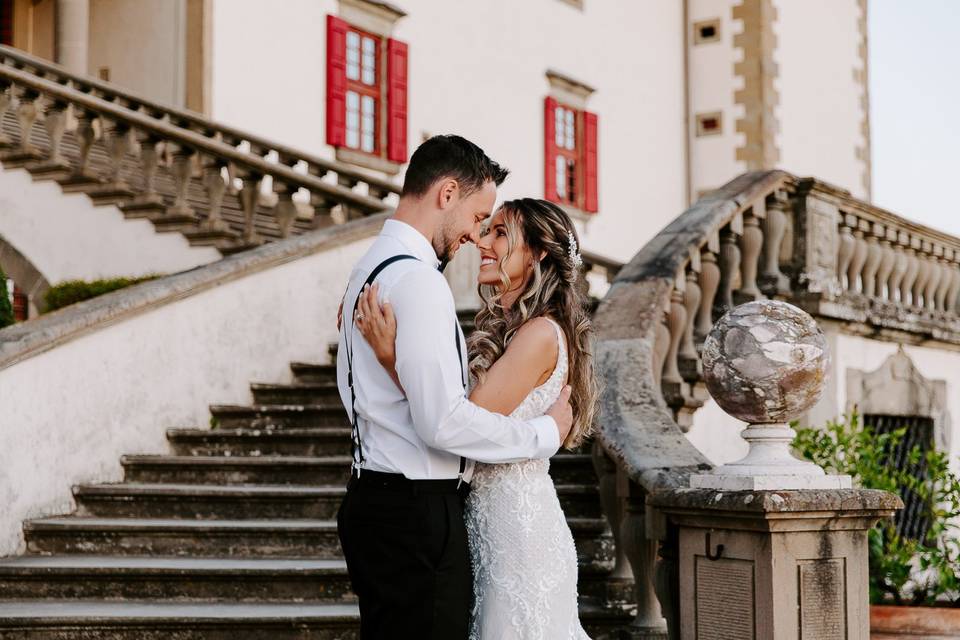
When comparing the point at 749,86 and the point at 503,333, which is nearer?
the point at 503,333

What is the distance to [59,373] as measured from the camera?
6043 millimetres

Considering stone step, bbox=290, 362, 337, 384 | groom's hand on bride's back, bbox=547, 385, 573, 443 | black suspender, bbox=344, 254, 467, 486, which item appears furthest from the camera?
stone step, bbox=290, 362, 337, 384

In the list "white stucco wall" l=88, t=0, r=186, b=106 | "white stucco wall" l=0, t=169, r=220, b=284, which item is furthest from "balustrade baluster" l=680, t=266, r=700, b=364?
"white stucco wall" l=88, t=0, r=186, b=106

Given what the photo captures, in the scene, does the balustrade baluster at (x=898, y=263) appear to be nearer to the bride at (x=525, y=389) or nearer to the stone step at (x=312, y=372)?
the stone step at (x=312, y=372)

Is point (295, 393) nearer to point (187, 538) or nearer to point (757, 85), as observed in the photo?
point (187, 538)

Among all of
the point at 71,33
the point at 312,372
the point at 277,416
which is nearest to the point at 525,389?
the point at 277,416

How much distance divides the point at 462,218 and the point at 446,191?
0.07 m

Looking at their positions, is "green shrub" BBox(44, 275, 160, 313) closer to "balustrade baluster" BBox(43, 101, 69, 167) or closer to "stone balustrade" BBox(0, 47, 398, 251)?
"stone balustrade" BBox(0, 47, 398, 251)

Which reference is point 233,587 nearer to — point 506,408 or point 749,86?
point 506,408

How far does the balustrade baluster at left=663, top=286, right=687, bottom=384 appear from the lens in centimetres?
608

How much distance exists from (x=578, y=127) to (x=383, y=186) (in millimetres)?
8359

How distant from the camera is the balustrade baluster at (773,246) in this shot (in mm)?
7281

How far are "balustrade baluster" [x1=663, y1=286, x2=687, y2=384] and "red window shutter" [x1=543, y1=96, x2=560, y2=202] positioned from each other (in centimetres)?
1170

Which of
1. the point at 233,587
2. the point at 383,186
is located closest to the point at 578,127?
the point at 383,186
